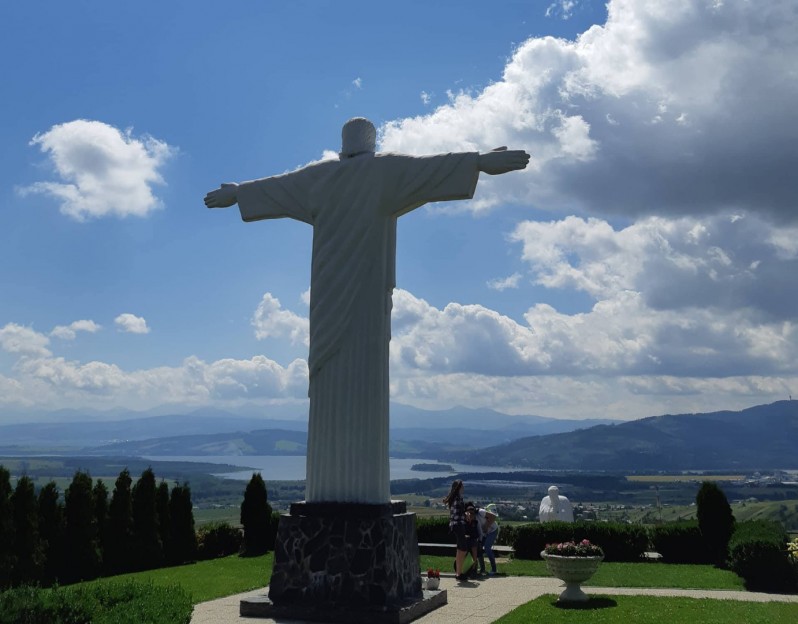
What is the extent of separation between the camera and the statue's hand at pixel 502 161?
9164mm

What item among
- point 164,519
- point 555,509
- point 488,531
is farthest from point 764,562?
point 164,519

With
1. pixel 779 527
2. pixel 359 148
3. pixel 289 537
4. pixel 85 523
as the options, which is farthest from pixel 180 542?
pixel 779 527

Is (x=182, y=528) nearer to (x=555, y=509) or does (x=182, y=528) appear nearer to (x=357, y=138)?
(x=555, y=509)

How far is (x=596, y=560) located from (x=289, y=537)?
440 centimetres

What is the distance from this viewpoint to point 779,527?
1363 cm

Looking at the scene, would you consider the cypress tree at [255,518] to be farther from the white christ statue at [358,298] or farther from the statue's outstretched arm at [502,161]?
the statue's outstretched arm at [502,161]

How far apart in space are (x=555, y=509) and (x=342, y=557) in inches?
401

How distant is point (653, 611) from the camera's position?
9547 millimetres

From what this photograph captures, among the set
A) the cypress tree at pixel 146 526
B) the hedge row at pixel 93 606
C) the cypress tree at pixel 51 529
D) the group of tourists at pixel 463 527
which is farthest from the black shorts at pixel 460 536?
the cypress tree at pixel 51 529

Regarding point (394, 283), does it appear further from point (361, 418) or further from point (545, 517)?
point (545, 517)

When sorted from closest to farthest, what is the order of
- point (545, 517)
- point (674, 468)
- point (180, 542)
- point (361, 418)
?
point (361, 418), point (180, 542), point (545, 517), point (674, 468)

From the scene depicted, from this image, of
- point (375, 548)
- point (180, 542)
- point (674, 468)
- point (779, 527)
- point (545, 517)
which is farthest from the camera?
point (674, 468)

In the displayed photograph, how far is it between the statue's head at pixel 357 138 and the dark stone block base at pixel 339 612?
5775 millimetres

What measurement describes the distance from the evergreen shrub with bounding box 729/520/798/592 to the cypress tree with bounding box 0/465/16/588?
40.3 feet
